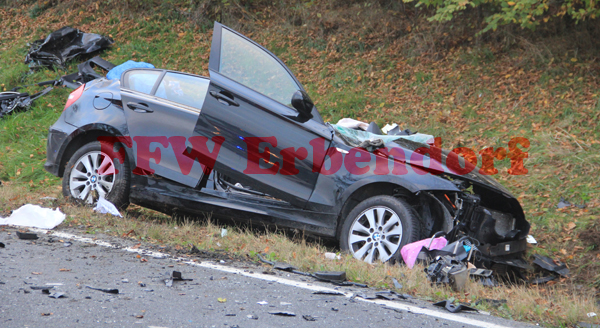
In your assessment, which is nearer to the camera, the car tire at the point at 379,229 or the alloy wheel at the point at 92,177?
the car tire at the point at 379,229

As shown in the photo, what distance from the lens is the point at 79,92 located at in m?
5.93

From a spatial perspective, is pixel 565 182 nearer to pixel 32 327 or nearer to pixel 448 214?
pixel 448 214

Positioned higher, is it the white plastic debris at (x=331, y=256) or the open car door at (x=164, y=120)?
the open car door at (x=164, y=120)

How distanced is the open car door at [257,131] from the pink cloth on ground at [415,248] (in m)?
1.01

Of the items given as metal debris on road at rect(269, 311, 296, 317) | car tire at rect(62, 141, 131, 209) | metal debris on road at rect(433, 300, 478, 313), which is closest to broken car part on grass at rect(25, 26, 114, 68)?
car tire at rect(62, 141, 131, 209)

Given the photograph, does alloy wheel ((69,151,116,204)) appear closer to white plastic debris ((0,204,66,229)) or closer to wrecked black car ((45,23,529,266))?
wrecked black car ((45,23,529,266))

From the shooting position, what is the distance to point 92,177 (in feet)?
18.5

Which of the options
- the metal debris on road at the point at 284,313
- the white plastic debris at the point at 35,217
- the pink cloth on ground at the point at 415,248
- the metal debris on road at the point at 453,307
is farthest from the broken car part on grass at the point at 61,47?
the metal debris on road at the point at 453,307

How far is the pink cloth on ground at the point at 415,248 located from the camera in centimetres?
425

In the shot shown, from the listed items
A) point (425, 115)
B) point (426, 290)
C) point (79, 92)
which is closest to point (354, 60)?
point (425, 115)

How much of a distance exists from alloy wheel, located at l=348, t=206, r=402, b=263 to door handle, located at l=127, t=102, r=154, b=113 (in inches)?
92.8

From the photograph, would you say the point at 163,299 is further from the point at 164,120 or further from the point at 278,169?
the point at 164,120

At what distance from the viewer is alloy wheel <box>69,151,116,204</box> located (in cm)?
555

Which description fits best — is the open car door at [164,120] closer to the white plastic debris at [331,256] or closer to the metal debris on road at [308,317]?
the white plastic debris at [331,256]
